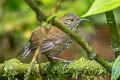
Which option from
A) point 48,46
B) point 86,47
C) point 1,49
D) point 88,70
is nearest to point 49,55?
point 48,46

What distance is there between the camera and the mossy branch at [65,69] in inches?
118

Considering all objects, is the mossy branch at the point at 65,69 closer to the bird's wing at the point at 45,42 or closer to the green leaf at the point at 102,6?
the bird's wing at the point at 45,42

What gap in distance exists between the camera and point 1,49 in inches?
286

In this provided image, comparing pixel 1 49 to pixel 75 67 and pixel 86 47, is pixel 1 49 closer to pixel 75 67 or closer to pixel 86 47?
pixel 75 67

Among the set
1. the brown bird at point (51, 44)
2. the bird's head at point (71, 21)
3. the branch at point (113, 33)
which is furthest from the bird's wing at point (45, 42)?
the branch at point (113, 33)

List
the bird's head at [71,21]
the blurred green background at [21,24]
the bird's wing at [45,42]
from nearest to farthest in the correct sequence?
the bird's wing at [45,42], the bird's head at [71,21], the blurred green background at [21,24]

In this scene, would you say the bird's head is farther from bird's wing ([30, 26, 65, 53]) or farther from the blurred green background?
the blurred green background

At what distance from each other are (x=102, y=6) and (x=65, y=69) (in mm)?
1173

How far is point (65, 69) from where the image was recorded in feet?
9.91

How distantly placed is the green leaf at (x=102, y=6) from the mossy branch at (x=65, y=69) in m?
1.08

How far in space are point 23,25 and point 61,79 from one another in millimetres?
3754

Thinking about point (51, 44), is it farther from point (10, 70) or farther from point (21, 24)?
point (21, 24)

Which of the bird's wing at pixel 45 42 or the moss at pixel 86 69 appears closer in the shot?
the moss at pixel 86 69

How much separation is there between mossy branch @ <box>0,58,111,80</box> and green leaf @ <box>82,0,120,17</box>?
108 centimetres
